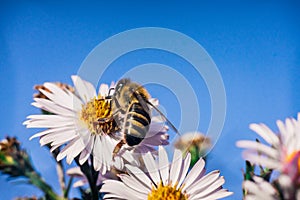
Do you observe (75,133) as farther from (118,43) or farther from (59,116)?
(118,43)

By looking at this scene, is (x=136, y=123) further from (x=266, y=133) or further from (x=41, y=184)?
(x=266, y=133)

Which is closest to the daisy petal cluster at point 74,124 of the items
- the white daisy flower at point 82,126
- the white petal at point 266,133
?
the white daisy flower at point 82,126

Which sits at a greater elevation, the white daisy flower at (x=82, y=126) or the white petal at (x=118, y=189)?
the white daisy flower at (x=82, y=126)

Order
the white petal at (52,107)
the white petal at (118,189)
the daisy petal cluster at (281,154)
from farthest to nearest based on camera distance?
the white petal at (52,107)
the white petal at (118,189)
the daisy petal cluster at (281,154)

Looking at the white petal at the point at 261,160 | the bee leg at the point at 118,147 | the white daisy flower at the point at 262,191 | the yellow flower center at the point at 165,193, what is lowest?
the white daisy flower at the point at 262,191

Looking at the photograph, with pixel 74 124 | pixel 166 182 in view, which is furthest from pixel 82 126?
pixel 166 182

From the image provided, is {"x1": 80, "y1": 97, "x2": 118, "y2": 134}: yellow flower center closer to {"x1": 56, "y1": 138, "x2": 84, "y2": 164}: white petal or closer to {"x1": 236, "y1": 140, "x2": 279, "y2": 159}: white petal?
{"x1": 56, "y1": 138, "x2": 84, "y2": 164}: white petal

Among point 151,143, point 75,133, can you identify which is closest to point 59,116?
point 75,133

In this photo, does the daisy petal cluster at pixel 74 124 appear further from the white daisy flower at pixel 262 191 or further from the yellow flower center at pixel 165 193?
the white daisy flower at pixel 262 191

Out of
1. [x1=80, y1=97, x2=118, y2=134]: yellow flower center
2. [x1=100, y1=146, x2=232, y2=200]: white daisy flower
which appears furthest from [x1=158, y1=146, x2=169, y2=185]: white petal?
[x1=80, y1=97, x2=118, y2=134]: yellow flower center
